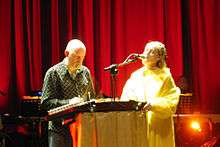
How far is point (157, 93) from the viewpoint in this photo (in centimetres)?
356

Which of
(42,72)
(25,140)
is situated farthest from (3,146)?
(42,72)

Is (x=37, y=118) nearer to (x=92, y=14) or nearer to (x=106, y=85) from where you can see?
(x=106, y=85)

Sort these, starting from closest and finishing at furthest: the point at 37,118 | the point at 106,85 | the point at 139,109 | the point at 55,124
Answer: the point at 139,109, the point at 55,124, the point at 37,118, the point at 106,85

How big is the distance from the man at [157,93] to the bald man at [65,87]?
15.1 inches

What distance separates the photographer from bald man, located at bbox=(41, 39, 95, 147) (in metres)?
3.46

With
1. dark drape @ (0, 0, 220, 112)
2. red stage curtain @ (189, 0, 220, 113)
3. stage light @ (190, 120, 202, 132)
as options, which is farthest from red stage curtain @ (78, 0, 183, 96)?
stage light @ (190, 120, 202, 132)

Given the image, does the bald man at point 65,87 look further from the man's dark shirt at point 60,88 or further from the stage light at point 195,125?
the stage light at point 195,125

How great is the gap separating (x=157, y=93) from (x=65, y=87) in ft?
2.36

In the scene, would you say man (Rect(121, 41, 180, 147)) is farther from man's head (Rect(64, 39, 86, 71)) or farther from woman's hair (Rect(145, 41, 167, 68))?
man's head (Rect(64, 39, 86, 71))

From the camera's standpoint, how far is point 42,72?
20.7 feet

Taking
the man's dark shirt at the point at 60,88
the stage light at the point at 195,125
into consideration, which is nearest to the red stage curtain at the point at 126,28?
the stage light at the point at 195,125

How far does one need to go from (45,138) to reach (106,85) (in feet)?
3.92

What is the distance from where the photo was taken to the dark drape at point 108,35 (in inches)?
245

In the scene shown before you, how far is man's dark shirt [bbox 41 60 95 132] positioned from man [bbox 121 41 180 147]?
0.37 metres
